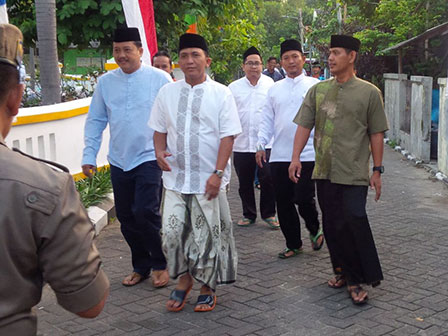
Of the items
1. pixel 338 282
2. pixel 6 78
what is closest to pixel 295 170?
pixel 338 282

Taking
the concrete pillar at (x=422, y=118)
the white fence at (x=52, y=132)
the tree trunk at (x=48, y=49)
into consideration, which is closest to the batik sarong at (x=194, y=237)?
the white fence at (x=52, y=132)

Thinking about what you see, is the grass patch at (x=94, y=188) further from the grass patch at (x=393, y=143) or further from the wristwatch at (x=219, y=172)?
the grass patch at (x=393, y=143)

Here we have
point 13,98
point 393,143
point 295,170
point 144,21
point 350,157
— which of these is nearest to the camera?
point 13,98

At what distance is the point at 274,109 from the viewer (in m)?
6.63

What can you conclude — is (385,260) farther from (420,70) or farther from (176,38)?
(420,70)

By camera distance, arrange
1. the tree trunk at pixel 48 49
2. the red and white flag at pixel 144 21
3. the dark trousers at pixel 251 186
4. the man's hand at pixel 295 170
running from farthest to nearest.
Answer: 1. the tree trunk at pixel 48 49
2. the red and white flag at pixel 144 21
3. the dark trousers at pixel 251 186
4. the man's hand at pixel 295 170

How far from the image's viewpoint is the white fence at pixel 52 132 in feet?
24.6

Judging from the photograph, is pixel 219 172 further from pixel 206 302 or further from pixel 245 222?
pixel 245 222

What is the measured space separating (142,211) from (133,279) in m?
0.64

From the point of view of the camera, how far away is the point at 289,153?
630cm

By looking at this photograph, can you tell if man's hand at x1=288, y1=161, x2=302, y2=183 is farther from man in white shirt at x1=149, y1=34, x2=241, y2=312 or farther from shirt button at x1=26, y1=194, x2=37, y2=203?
shirt button at x1=26, y1=194, x2=37, y2=203

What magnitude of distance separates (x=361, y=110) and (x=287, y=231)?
169 cm

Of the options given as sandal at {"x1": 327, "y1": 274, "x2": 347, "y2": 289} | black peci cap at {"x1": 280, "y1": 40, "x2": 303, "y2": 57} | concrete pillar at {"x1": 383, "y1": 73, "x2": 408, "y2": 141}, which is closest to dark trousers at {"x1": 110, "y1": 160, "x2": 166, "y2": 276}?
sandal at {"x1": 327, "y1": 274, "x2": 347, "y2": 289}

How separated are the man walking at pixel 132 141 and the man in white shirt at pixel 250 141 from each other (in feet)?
7.87
